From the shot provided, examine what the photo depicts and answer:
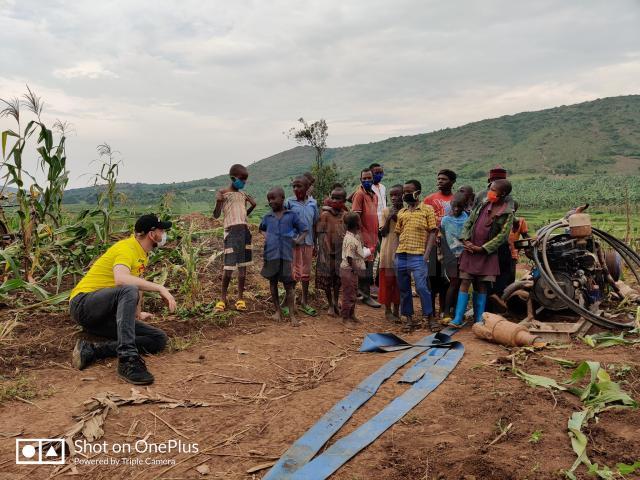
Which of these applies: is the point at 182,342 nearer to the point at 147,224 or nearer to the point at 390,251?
the point at 147,224

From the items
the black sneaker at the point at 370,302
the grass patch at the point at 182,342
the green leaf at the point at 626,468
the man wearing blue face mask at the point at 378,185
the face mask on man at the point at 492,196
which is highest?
the man wearing blue face mask at the point at 378,185

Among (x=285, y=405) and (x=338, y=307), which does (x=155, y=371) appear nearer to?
(x=285, y=405)

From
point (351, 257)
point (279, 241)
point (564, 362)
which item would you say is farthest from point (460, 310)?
point (279, 241)

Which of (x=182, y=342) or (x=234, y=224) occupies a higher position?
(x=234, y=224)

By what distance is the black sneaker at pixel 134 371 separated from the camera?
3.97 metres

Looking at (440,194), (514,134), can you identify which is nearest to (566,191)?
(514,134)

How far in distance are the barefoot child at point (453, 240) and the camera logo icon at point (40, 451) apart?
13.4ft

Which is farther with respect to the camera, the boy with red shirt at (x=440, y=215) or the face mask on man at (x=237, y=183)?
the boy with red shirt at (x=440, y=215)

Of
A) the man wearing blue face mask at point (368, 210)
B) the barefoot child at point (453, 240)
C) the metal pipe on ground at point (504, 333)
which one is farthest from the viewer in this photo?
the man wearing blue face mask at point (368, 210)

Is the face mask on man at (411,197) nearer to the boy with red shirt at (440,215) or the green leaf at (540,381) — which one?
the boy with red shirt at (440,215)

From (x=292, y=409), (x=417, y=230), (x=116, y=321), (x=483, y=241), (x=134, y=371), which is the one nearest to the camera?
(x=292, y=409)

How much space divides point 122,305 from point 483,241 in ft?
11.9

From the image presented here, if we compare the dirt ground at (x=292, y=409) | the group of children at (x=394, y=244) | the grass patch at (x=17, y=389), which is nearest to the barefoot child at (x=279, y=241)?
the group of children at (x=394, y=244)

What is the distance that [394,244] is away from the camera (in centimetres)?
618
